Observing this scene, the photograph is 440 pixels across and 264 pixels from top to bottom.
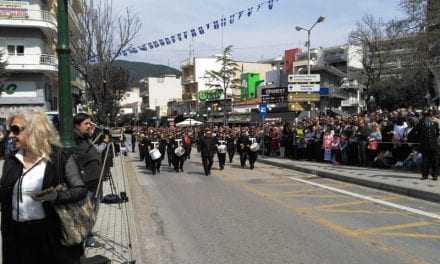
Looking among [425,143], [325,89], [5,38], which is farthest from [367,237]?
[325,89]

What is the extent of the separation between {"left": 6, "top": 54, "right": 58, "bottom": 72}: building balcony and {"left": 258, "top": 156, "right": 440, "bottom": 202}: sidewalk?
1046 inches

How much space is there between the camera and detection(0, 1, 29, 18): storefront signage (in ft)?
131

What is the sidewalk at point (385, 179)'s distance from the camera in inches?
473

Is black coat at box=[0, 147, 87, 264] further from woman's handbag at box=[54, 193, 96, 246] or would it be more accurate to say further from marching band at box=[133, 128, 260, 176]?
marching band at box=[133, 128, 260, 176]

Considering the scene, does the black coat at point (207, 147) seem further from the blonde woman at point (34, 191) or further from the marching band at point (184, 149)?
the blonde woman at point (34, 191)

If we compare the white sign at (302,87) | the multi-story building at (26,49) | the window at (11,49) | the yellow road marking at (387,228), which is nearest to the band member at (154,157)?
the white sign at (302,87)

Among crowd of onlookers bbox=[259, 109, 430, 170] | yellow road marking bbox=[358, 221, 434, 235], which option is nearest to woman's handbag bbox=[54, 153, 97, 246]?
yellow road marking bbox=[358, 221, 434, 235]

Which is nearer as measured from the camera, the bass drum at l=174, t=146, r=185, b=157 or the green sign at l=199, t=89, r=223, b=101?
the bass drum at l=174, t=146, r=185, b=157

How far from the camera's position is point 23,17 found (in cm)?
4000

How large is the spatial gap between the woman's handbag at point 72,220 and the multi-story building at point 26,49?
1467 inches

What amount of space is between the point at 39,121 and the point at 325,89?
67.2 meters

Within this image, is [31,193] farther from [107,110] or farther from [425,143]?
[107,110]

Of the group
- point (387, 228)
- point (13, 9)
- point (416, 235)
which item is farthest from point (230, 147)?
point (13, 9)

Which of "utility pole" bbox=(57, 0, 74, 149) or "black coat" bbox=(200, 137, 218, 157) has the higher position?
"utility pole" bbox=(57, 0, 74, 149)
